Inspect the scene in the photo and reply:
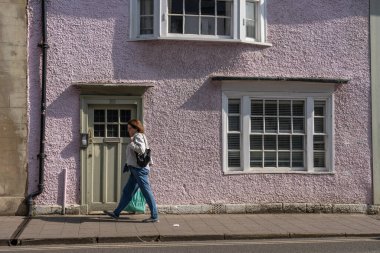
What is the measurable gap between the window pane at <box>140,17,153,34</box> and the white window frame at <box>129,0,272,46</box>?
105mm

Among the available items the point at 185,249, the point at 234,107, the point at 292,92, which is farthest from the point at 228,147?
the point at 185,249

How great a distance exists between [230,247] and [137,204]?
2.80 metres

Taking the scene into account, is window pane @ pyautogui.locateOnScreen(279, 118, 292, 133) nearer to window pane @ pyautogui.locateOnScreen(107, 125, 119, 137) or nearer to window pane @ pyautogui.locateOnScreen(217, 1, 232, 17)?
window pane @ pyautogui.locateOnScreen(217, 1, 232, 17)

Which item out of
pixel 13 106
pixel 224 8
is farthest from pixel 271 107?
pixel 13 106

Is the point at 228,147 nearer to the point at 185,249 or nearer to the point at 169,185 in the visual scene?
the point at 169,185

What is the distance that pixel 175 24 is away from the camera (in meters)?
11.6

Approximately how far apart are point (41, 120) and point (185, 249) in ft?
13.4

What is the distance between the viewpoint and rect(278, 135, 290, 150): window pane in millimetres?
12016

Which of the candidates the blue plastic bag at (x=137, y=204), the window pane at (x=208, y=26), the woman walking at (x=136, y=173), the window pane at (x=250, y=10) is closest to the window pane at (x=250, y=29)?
the window pane at (x=250, y=10)

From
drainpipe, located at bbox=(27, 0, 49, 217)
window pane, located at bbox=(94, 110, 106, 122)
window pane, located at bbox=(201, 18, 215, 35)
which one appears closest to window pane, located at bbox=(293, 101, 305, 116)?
window pane, located at bbox=(201, 18, 215, 35)

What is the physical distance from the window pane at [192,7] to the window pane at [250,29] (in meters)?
1.09

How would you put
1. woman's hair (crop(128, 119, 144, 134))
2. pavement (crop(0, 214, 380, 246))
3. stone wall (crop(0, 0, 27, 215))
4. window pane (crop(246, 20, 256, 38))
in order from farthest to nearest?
window pane (crop(246, 20, 256, 38)) < stone wall (crop(0, 0, 27, 215)) < woman's hair (crop(128, 119, 144, 134)) < pavement (crop(0, 214, 380, 246))

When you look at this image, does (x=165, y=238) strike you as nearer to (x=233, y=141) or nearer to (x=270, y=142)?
(x=233, y=141)

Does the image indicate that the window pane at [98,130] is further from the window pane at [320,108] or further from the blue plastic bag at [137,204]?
the window pane at [320,108]
